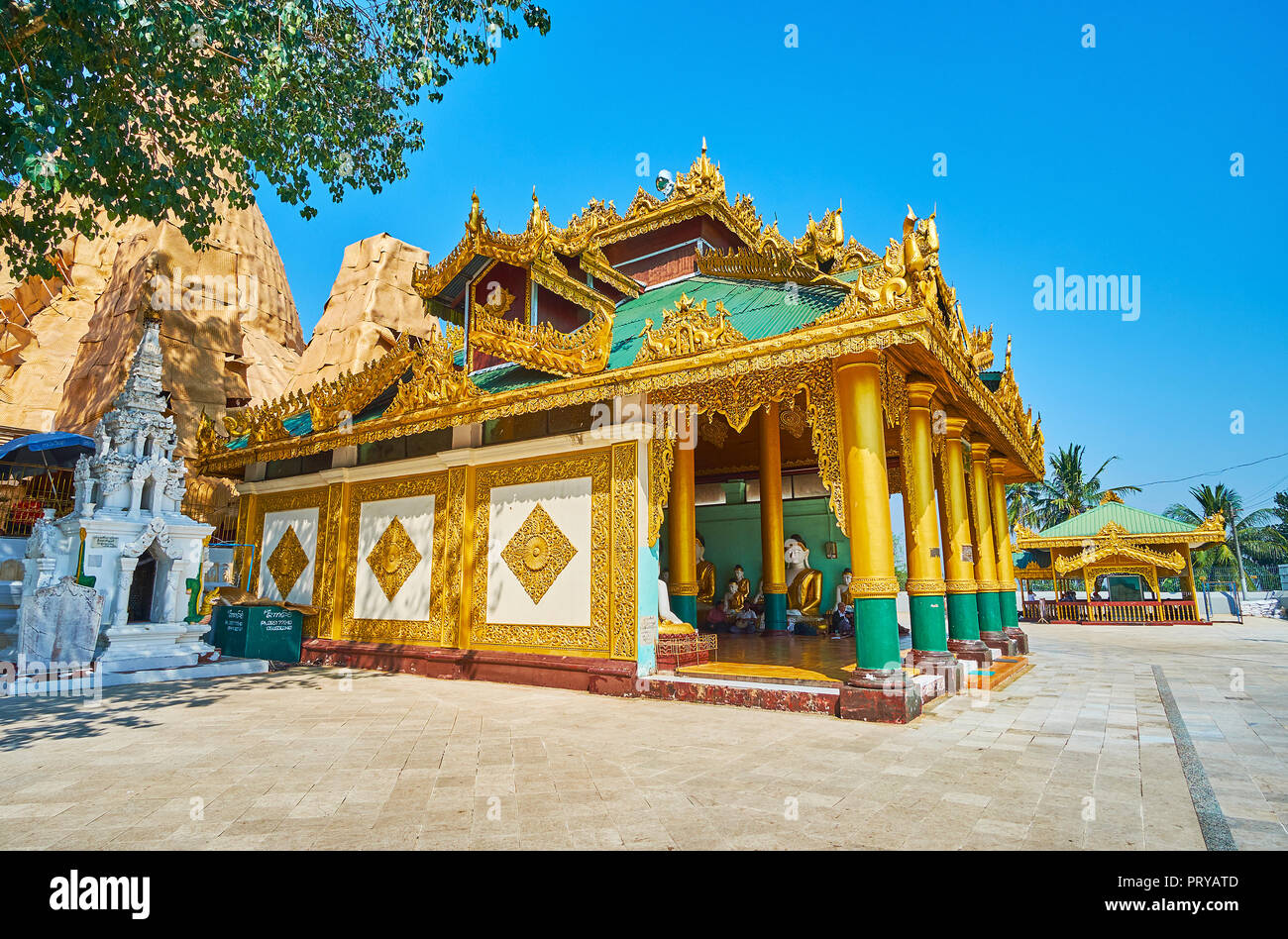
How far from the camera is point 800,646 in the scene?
11016 mm

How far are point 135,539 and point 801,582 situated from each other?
12762mm

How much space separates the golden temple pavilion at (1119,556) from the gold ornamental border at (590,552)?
23.6 meters

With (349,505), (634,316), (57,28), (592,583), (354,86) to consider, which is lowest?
(592,583)

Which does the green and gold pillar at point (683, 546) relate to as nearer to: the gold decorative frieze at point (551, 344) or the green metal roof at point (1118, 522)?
the gold decorative frieze at point (551, 344)

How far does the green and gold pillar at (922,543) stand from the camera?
26.5 ft

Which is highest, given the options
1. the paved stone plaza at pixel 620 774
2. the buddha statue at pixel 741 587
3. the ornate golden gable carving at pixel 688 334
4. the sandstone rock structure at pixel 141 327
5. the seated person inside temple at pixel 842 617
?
the sandstone rock structure at pixel 141 327

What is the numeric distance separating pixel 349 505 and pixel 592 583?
585 cm

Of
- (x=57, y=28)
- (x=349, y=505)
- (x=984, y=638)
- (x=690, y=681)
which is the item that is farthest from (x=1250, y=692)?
(x=57, y=28)

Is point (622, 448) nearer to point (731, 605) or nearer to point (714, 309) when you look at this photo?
point (714, 309)

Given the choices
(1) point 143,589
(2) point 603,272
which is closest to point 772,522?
(2) point 603,272

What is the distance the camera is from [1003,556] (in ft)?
43.1

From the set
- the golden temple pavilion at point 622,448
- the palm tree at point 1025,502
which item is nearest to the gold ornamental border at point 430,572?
the golden temple pavilion at point 622,448

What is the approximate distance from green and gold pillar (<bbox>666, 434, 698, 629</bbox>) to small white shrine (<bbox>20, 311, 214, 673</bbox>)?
307 inches
